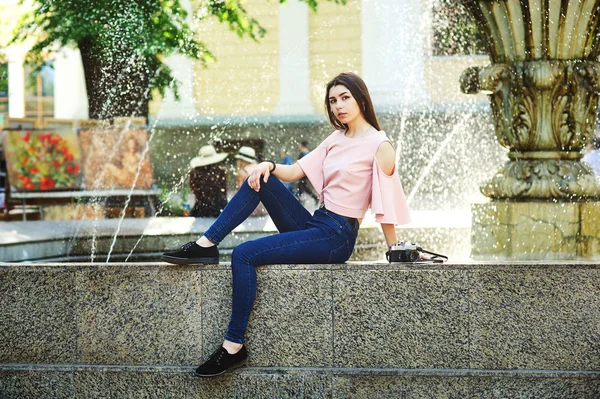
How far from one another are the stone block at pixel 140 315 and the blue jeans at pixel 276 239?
241 millimetres

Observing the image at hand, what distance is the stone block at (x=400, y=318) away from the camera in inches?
173

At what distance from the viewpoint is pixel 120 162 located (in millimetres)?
12812

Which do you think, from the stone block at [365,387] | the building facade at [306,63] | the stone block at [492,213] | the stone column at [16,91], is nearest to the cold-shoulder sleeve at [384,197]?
the stone block at [365,387]

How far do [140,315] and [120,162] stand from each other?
8.48 m

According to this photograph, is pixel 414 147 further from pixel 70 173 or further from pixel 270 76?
pixel 70 173

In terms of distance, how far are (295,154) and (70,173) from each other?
6.73 m

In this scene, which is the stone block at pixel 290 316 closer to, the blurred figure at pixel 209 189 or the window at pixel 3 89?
the blurred figure at pixel 209 189

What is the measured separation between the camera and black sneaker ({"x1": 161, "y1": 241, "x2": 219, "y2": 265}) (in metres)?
4.48

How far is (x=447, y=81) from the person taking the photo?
64.4 ft

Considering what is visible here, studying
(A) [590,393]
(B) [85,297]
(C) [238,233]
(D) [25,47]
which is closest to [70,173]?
(C) [238,233]

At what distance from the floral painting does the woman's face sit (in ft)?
29.4

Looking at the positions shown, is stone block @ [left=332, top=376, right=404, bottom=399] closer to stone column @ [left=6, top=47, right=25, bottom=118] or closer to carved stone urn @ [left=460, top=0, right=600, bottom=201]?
carved stone urn @ [left=460, top=0, right=600, bottom=201]

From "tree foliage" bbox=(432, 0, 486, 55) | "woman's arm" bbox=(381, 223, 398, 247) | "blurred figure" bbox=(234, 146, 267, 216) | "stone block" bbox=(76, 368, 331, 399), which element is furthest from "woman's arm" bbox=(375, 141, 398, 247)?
"tree foliage" bbox=(432, 0, 486, 55)

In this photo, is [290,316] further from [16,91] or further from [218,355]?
[16,91]
